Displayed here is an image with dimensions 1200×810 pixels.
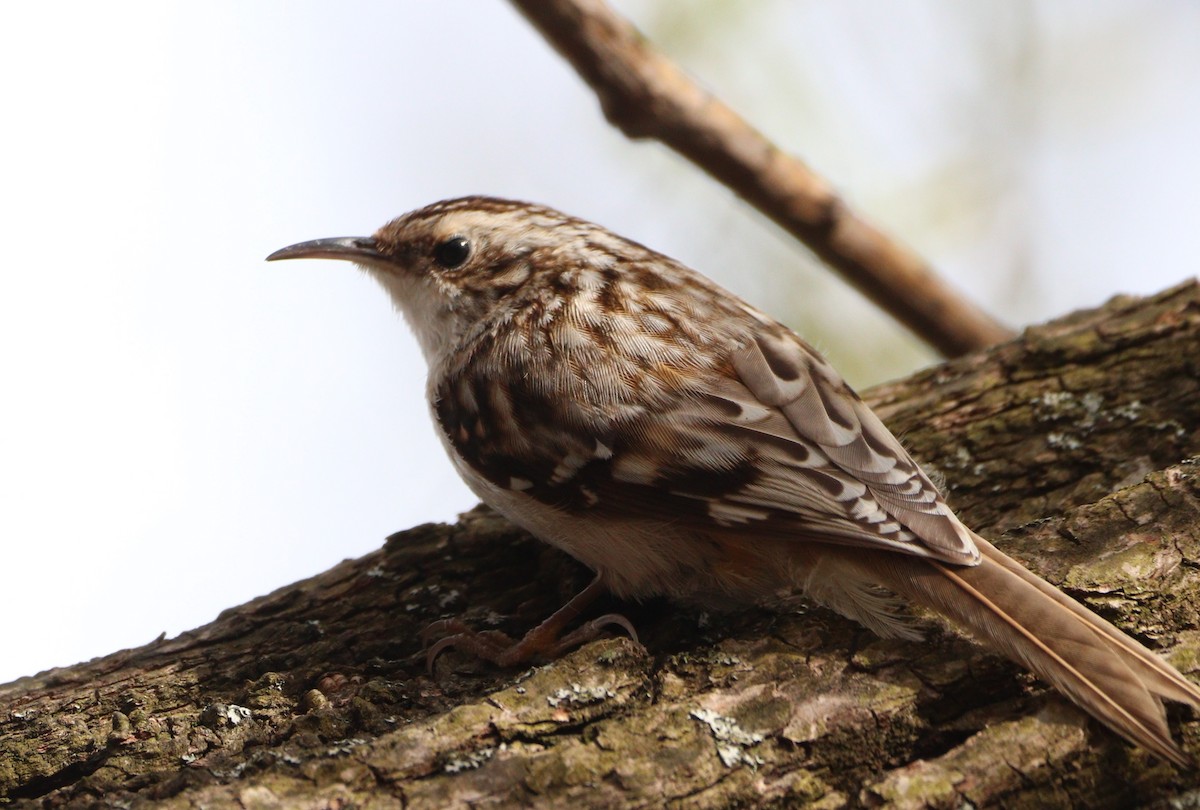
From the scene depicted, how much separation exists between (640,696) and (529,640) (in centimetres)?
56

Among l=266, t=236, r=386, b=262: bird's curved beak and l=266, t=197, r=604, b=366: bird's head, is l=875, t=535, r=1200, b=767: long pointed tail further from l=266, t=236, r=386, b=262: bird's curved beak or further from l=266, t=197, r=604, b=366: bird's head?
l=266, t=236, r=386, b=262: bird's curved beak

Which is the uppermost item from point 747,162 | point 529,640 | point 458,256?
point 747,162

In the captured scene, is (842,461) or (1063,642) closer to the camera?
(1063,642)

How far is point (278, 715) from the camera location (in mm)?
2605

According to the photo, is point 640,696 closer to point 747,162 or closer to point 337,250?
point 337,250

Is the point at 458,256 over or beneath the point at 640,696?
over

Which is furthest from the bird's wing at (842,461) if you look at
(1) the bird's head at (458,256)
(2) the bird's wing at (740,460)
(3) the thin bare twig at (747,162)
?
(3) the thin bare twig at (747,162)

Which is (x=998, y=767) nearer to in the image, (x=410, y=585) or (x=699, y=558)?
(x=699, y=558)

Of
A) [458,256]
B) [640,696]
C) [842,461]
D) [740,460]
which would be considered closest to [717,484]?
[740,460]

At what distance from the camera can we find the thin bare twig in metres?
3.89

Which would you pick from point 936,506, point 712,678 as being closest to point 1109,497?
point 936,506

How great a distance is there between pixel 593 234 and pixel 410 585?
1.30m

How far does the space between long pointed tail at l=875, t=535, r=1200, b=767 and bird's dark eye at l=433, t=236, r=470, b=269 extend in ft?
5.91

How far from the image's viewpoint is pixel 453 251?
3.68 metres
